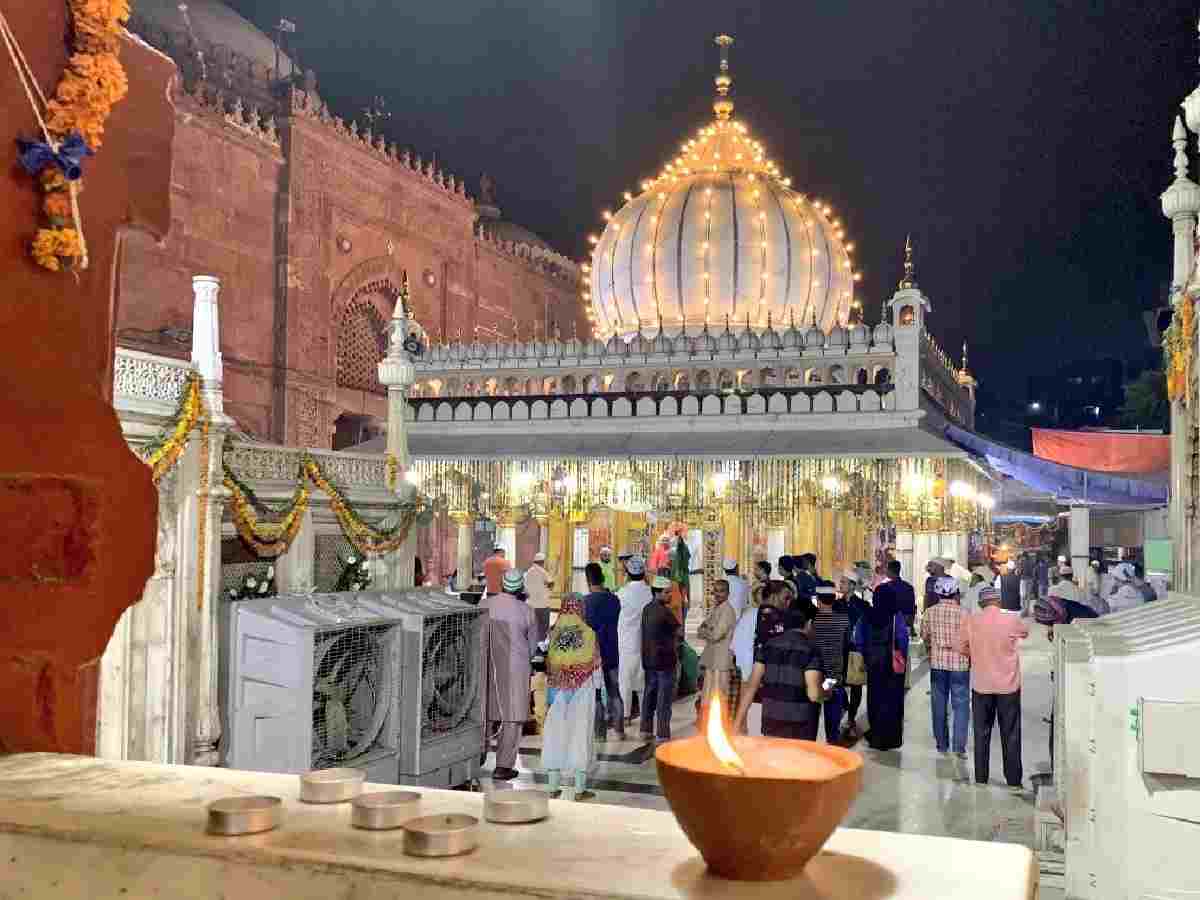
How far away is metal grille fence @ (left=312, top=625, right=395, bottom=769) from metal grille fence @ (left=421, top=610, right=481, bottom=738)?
1.22 feet

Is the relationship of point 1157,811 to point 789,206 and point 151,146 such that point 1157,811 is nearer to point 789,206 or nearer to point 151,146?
point 151,146

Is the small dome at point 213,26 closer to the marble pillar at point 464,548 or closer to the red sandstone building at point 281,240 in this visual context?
the red sandstone building at point 281,240

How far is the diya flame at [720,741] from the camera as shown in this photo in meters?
1.78

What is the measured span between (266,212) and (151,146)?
2098 centimetres

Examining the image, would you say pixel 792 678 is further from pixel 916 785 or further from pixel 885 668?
pixel 885 668

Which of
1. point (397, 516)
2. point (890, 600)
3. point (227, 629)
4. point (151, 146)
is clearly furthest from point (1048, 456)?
point (151, 146)

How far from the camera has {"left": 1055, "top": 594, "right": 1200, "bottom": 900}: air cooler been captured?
446 cm

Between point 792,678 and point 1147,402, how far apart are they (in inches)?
1159

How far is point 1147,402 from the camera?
32.7 metres

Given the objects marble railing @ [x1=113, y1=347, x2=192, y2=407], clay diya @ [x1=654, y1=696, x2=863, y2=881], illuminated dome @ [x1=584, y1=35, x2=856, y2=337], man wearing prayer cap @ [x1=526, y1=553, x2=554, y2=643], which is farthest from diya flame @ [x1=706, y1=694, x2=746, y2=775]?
illuminated dome @ [x1=584, y1=35, x2=856, y2=337]

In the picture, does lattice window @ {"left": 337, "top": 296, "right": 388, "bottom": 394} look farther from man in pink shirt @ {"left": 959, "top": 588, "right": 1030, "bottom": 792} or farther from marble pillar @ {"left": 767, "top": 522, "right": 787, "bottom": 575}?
man in pink shirt @ {"left": 959, "top": 588, "right": 1030, "bottom": 792}

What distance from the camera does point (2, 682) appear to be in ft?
10.0

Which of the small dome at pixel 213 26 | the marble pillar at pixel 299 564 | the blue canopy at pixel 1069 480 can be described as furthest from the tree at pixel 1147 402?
the marble pillar at pixel 299 564

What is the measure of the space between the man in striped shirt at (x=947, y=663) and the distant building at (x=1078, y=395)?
163ft
